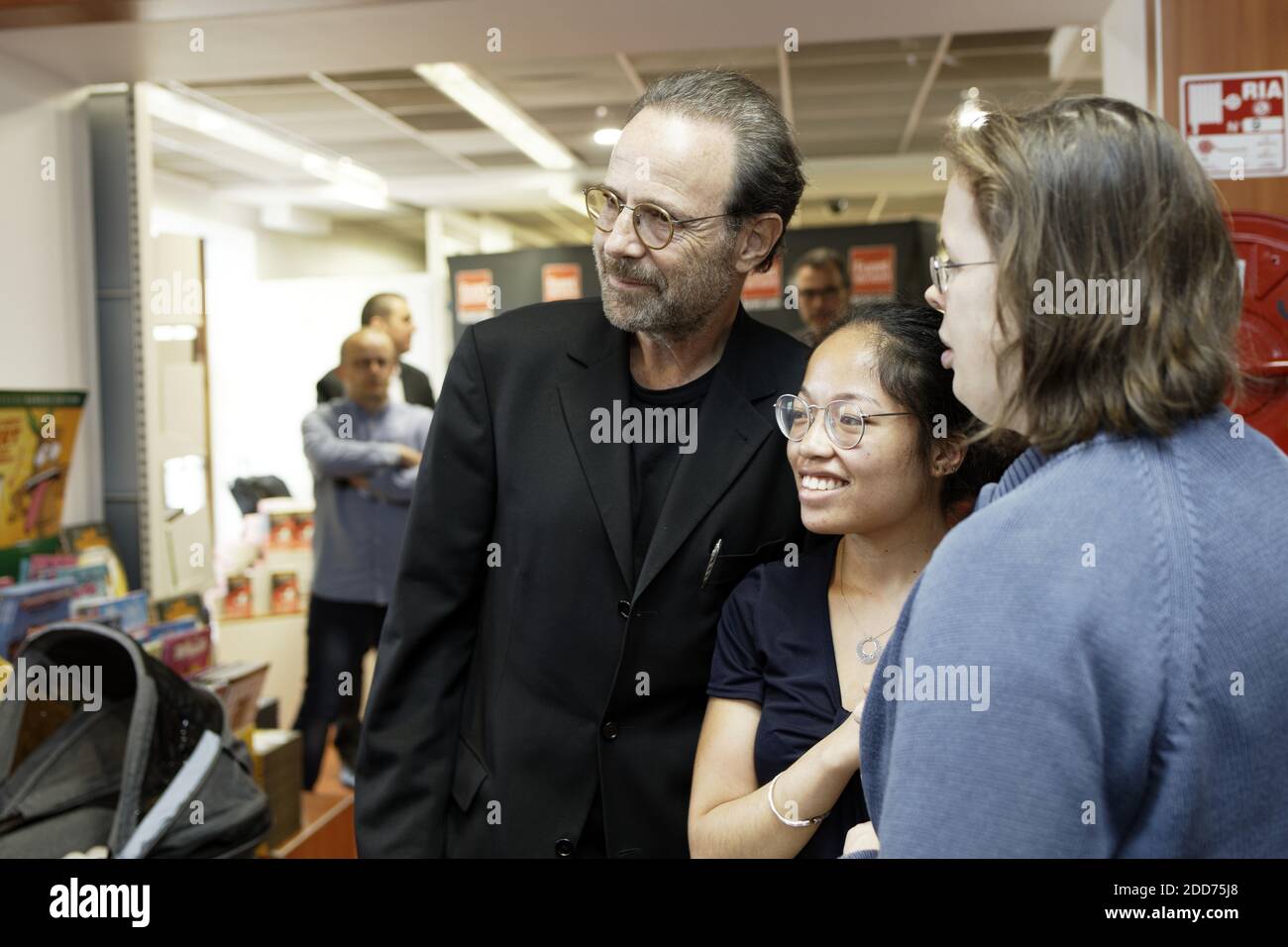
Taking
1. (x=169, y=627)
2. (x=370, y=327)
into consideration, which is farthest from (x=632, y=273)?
(x=370, y=327)

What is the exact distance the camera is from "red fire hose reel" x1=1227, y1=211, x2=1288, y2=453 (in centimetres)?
251

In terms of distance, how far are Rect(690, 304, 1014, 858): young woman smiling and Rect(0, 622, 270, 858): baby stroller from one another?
60.7 inches

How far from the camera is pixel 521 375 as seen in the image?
168 centimetres

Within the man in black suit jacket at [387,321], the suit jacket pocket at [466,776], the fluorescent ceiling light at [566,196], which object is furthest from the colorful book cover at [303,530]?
the fluorescent ceiling light at [566,196]

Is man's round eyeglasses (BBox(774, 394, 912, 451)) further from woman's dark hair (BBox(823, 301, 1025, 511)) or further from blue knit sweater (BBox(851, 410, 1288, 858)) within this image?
blue knit sweater (BBox(851, 410, 1288, 858))

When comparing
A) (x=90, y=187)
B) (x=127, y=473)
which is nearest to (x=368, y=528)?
(x=127, y=473)

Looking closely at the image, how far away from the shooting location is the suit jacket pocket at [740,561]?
1.59 m

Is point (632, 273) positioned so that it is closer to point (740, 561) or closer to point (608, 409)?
point (608, 409)

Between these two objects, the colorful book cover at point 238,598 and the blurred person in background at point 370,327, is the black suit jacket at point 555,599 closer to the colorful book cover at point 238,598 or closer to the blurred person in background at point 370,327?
the blurred person in background at point 370,327

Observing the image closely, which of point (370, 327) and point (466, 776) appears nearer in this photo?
point (466, 776)

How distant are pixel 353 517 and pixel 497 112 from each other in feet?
14.6

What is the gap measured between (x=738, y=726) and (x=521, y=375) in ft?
2.02

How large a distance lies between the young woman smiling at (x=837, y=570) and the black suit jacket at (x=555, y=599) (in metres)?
0.10

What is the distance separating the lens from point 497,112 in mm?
8008
